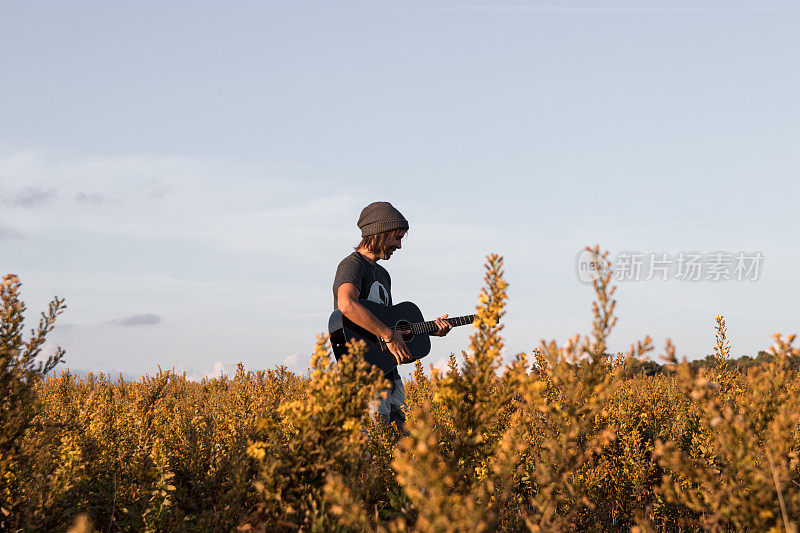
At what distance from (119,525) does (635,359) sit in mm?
3403

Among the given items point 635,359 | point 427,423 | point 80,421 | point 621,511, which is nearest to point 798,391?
point 635,359

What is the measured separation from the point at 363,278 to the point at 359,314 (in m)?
0.49

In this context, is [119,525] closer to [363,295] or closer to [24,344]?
[24,344]

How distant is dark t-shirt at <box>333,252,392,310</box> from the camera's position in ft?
16.2

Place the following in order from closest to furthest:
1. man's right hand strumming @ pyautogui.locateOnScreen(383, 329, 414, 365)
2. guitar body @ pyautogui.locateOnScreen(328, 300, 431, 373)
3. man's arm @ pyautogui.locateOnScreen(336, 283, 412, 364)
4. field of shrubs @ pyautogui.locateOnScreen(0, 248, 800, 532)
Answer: field of shrubs @ pyautogui.locateOnScreen(0, 248, 800, 532) < man's arm @ pyautogui.locateOnScreen(336, 283, 412, 364) < man's right hand strumming @ pyautogui.locateOnScreen(383, 329, 414, 365) < guitar body @ pyautogui.locateOnScreen(328, 300, 431, 373)

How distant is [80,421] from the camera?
18.0 ft

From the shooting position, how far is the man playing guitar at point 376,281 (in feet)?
15.5

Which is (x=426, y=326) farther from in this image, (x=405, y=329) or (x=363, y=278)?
(x=363, y=278)

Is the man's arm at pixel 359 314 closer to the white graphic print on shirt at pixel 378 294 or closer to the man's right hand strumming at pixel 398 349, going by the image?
the man's right hand strumming at pixel 398 349

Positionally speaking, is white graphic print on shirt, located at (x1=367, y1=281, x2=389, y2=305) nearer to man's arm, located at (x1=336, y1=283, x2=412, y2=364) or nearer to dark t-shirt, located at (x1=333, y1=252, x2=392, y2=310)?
dark t-shirt, located at (x1=333, y1=252, x2=392, y2=310)

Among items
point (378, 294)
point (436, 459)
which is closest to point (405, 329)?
point (378, 294)

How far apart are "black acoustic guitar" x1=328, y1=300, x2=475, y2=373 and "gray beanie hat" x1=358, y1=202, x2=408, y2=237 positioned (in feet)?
2.08

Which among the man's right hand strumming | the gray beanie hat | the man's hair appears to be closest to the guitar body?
the man's right hand strumming

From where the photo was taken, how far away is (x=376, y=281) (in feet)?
17.4
